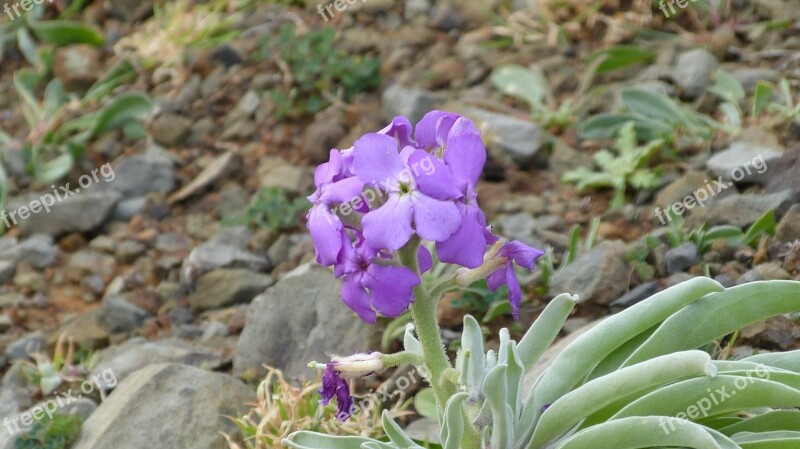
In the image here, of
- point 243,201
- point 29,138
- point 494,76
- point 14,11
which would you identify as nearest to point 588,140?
point 494,76

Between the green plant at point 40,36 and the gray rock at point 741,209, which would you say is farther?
the green plant at point 40,36

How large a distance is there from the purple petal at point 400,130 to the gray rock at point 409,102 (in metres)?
2.99

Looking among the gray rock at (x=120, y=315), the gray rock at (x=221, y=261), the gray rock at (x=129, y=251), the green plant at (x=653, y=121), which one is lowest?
the gray rock at (x=129, y=251)

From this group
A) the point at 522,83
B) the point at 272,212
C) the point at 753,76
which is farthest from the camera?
the point at 522,83

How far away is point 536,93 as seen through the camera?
18.5 feet

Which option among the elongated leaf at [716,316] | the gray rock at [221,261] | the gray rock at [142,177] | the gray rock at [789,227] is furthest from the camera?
the gray rock at [142,177]

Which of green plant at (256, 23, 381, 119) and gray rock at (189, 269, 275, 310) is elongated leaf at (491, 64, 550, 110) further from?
gray rock at (189, 269, 275, 310)

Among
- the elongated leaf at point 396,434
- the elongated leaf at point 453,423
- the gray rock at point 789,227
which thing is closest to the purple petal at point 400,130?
the elongated leaf at point 453,423

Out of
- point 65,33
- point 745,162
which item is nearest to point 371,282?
point 745,162

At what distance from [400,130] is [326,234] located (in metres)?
0.35

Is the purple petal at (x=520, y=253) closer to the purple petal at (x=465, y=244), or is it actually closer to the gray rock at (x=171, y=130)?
the purple petal at (x=465, y=244)

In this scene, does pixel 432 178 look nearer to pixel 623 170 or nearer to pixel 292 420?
pixel 292 420

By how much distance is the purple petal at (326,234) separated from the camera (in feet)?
7.61

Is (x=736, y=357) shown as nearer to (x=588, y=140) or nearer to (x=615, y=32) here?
(x=588, y=140)
